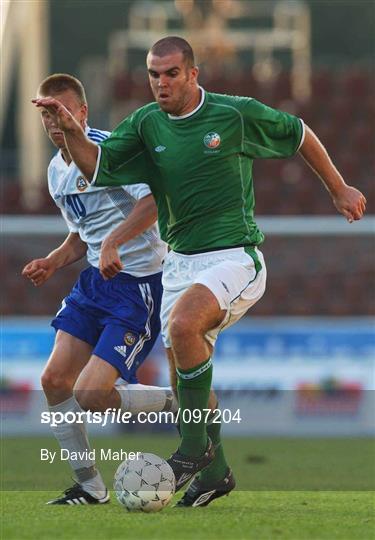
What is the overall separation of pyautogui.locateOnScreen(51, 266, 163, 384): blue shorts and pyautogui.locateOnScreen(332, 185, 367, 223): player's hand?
1205mm

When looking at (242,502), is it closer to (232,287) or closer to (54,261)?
(232,287)

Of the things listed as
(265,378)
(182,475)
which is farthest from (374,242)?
(182,475)

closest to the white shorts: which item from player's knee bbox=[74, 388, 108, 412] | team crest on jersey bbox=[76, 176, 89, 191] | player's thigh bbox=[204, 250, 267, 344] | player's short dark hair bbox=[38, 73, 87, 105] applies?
player's thigh bbox=[204, 250, 267, 344]

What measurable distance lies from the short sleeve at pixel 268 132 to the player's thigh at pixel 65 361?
4.35 ft

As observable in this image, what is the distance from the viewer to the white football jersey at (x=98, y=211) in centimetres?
666

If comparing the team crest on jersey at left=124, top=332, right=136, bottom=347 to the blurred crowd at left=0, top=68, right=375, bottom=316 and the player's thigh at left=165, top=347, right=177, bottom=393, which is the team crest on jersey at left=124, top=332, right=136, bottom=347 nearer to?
the player's thigh at left=165, top=347, right=177, bottom=393

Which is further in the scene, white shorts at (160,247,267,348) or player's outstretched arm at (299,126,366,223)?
player's outstretched arm at (299,126,366,223)

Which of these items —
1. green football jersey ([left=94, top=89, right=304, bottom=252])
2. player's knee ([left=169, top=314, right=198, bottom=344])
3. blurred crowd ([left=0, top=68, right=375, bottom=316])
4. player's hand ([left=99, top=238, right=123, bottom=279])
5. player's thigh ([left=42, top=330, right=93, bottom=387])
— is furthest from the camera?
blurred crowd ([left=0, top=68, right=375, bottom=316])

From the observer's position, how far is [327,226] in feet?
40.5

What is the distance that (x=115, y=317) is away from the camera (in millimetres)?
6547

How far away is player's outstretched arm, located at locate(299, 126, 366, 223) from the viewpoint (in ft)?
19.9

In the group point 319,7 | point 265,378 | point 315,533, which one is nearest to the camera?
point 315,533

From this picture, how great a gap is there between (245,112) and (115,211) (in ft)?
3.30

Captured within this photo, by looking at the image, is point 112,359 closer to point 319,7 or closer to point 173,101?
point 173,101
